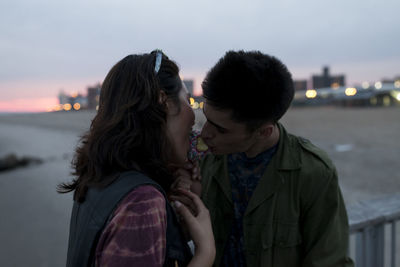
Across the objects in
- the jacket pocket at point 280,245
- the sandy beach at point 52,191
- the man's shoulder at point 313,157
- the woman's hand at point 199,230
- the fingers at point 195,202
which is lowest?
the sandy beach at point 52,191

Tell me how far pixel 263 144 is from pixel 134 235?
1068mm

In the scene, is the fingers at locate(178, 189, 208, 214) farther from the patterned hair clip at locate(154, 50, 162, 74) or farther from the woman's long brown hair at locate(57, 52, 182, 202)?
the patterned hair clip at locate(154, 50, 162, 74)

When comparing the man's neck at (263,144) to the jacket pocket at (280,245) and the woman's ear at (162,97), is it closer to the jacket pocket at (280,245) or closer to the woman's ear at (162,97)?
the jacket pocket at (280,245)

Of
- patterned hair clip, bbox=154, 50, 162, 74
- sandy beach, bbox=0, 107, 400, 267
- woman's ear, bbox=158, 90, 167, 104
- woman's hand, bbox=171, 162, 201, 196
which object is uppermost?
patterned hair clip, bbox=154, 50, 162, 74

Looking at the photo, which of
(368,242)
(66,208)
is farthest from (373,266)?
(66,208)

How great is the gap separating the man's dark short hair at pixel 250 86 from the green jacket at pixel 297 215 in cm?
26

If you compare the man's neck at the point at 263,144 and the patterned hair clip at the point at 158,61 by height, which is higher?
the patterned hair clip at the point at 158,61

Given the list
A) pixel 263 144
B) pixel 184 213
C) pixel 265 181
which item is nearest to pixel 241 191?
pixel 265 181

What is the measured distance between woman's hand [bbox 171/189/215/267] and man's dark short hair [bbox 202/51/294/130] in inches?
22.8

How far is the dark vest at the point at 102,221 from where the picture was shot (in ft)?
→ 3.80

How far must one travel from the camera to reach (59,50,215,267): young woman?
1121mm

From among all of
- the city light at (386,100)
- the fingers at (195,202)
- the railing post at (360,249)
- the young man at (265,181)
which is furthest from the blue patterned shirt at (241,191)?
the city light at (386,100)

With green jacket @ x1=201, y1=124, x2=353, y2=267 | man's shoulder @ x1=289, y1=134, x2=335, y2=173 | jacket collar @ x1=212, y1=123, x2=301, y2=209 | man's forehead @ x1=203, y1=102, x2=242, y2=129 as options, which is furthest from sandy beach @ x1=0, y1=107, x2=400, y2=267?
man's shoulder @ x1=289, y1=134, x2=335, y2=173

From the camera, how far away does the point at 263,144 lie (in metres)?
1.95
